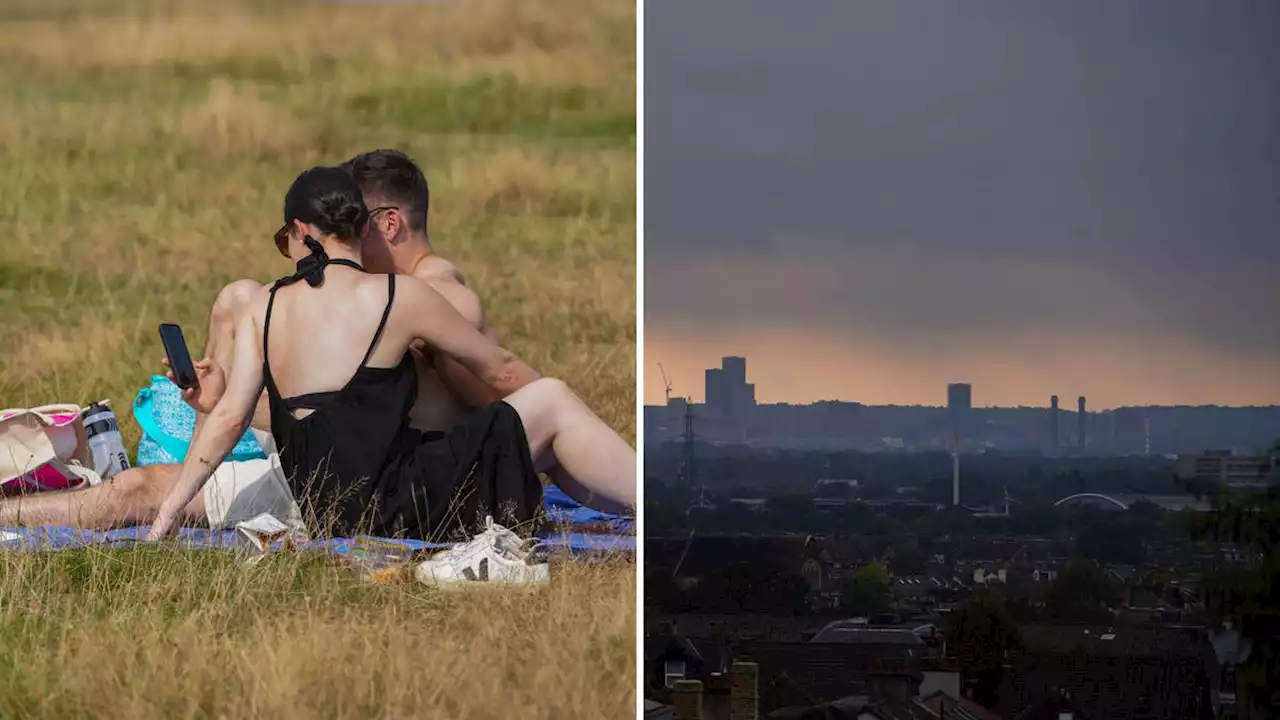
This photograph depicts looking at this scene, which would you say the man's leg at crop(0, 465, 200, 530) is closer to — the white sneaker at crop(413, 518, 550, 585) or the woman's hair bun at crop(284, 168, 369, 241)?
the white sneaker at crop(413, 518, 550, 585)

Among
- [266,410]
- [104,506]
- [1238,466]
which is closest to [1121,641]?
[1238,466]

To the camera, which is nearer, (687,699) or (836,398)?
(687,699)

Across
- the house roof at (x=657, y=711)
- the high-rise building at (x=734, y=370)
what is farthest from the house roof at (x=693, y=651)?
the high-rise building at (x=734, y=370)

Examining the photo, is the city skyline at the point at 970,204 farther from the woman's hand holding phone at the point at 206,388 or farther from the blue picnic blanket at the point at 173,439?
the woman's hand holding phone at the point at 206,388

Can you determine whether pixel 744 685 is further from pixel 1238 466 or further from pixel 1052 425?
pixel 1238 466

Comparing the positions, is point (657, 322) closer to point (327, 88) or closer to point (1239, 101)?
point (327, 88)

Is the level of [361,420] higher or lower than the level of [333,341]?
lower

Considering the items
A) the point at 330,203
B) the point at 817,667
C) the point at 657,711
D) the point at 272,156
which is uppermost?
the point at 272,156
